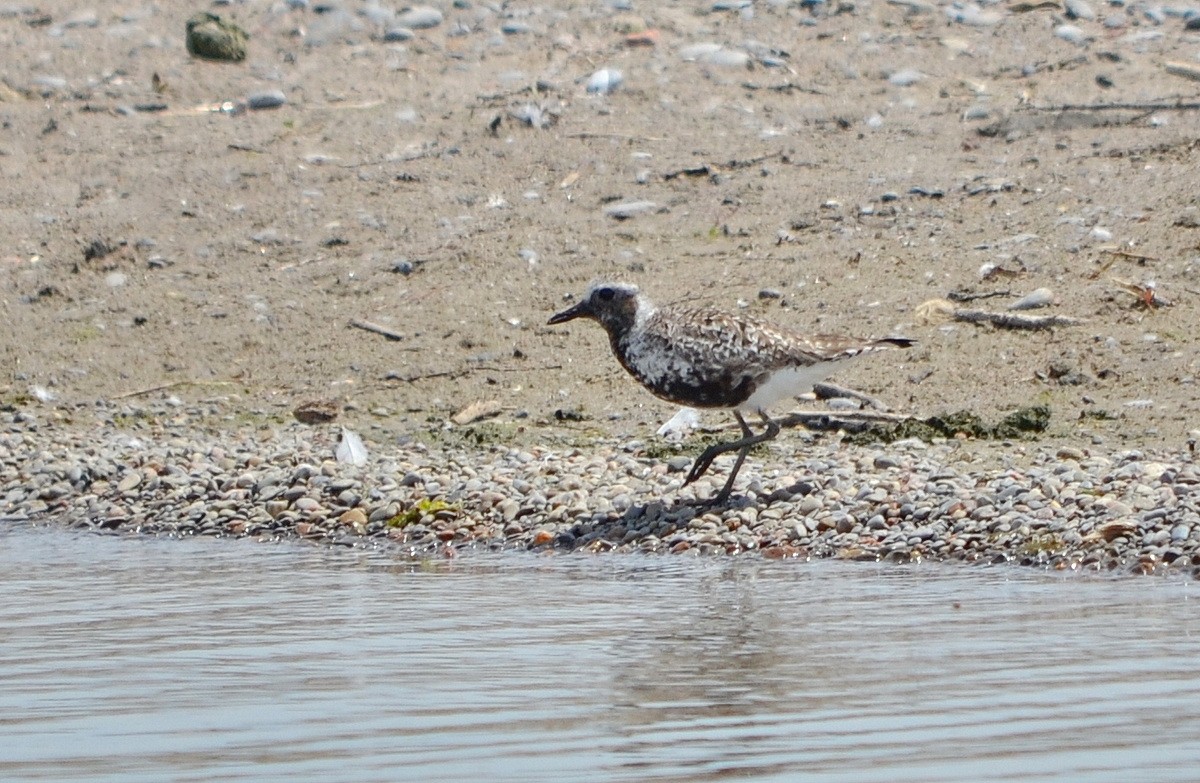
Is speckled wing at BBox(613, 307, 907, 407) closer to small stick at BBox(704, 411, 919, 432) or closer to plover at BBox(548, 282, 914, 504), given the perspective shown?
plover at BBox(548, 282, 914, 504)

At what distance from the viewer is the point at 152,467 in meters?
9.85

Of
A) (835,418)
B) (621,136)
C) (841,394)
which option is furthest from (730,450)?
(621,136)

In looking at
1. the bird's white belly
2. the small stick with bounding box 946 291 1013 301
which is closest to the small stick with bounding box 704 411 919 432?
the bird's white belly

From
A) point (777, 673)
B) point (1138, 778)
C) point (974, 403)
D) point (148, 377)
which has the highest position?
point (1138, 778)

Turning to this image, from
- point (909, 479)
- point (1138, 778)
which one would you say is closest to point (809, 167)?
point (909, 479)

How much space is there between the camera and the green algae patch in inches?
373

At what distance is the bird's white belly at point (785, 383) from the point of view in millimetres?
8789

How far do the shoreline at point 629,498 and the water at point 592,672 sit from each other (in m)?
0.32

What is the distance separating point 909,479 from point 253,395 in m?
4.40

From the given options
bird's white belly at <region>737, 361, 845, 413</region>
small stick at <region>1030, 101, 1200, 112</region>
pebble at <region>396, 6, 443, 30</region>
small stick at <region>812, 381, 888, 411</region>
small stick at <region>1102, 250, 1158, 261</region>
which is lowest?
small stick at <region>812, 381, 888, 411</region>

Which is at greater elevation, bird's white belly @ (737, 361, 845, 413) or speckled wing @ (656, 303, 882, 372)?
speckled wing @ (656, 303, 882, 372)

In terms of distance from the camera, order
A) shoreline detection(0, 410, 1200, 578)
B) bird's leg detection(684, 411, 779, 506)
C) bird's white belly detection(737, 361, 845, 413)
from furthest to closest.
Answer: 1. bird's white belly detection(737, 361, 845, 413)
2. bird's leg detection(684, 411, 779, 506)
3. shoreline detection(0, 410, 1200, 578)

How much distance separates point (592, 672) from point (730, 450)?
3206 mm

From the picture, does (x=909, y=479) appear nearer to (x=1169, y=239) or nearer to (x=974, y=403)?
(x=974, y=403)
